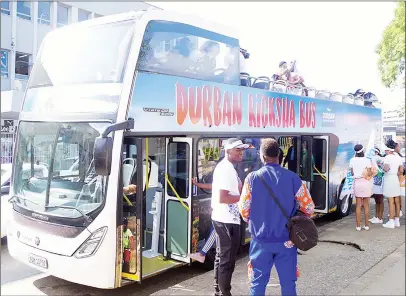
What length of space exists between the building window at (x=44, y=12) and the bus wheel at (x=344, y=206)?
1892 cm

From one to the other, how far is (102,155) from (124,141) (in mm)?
954

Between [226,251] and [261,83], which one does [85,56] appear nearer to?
[226,251]

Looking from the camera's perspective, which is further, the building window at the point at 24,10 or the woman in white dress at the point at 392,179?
the building window at the point at 24,10

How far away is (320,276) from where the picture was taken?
5.46 metres

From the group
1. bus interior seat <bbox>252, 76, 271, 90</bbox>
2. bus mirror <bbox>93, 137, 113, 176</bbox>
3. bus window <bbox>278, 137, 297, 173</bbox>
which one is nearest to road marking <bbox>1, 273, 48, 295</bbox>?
bus mirror <bbox>93, 137, 113, 176</bbox>

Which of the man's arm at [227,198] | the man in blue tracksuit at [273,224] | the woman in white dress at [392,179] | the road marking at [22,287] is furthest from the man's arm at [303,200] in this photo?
the woman in white dress at [392,179]

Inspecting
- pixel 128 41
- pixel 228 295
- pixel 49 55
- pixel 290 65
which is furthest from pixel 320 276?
pixel 290 65

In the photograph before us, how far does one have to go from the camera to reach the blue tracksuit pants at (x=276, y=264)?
371 centimetres

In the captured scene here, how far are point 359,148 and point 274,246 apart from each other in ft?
16.9

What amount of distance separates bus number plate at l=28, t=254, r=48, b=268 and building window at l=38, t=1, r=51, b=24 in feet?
66.0

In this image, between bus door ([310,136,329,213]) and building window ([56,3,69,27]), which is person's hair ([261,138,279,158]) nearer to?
bus door ([310,136,329,213])

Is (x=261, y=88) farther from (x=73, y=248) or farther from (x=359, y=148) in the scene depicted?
(x=73, y=248)

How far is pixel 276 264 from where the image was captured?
377 cm

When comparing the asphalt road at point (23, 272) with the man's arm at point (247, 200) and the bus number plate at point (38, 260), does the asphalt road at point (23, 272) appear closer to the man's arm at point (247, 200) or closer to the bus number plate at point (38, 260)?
the bus number plate at point (38, 260)
